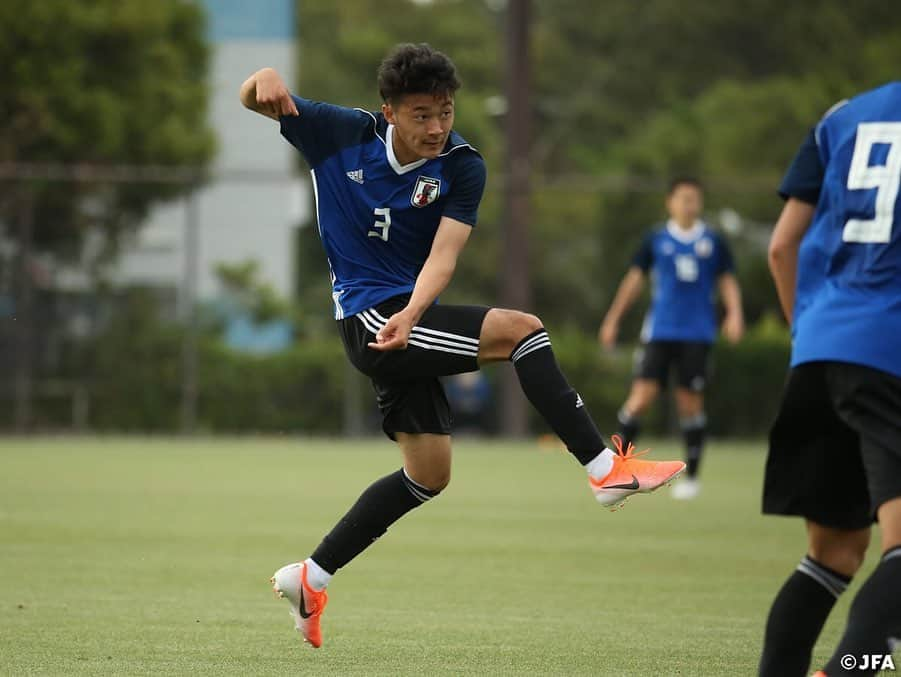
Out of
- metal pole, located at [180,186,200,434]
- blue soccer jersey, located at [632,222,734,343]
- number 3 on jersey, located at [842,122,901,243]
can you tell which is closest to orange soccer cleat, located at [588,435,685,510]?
Answer: number 3 on jersey, located at [842,122,901,243]

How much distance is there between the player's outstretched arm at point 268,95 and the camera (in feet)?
18.7

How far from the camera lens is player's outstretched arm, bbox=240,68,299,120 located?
5695mm

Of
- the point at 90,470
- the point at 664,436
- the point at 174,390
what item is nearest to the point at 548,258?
the point at 664,436

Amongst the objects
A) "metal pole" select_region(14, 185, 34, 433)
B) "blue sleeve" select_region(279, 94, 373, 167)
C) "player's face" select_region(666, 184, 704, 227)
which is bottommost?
"metal pole" select_region(14, 185, 34, 433)

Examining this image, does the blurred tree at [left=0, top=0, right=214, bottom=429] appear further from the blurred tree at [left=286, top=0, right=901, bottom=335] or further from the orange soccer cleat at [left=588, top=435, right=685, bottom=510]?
the orange soccer cleat at [left=588, top=435, right=685, bottom=510]

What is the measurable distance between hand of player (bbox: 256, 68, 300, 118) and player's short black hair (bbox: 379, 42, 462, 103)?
350mm

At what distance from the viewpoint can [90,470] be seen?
14.7 m

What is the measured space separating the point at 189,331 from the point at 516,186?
4638 mm

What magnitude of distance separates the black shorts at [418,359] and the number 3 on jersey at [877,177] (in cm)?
175

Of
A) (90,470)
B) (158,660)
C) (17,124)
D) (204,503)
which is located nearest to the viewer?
(158,660)

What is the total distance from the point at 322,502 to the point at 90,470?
3.67 meters

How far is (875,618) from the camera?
4004 millimetres

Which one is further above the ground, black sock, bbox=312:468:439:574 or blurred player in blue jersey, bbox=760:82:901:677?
blurred player in blue jersey, bbox=760:82:901:677

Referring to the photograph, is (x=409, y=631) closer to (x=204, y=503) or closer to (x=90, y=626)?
(x=90, y=626)
